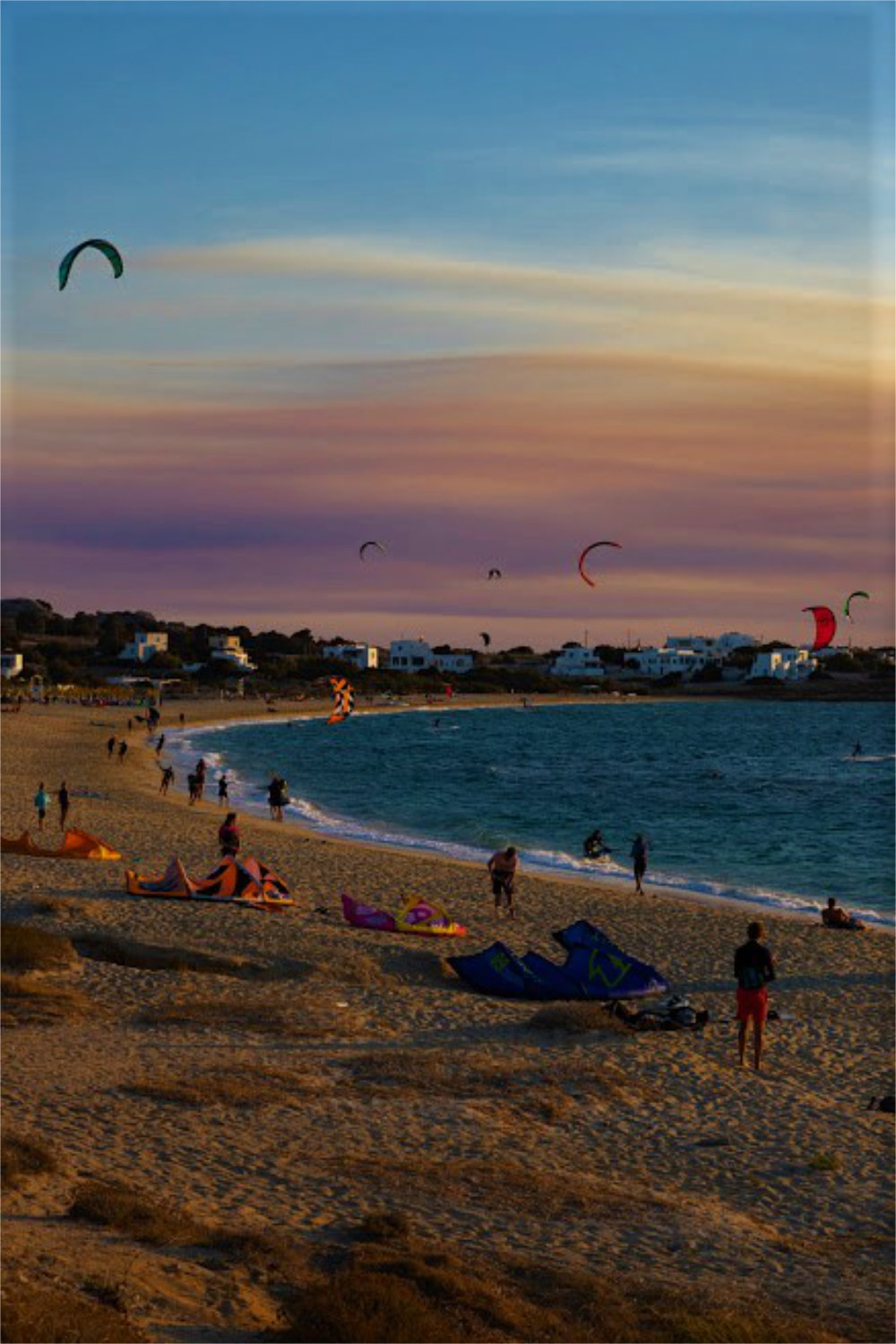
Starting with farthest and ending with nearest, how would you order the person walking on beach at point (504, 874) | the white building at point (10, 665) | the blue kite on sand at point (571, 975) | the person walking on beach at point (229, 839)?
the white building at point (10, 665)
the person walking on beach at point (229, 839)
the person walking on beach at point (504, 874)
the blue kite on sand at point (571, 975)

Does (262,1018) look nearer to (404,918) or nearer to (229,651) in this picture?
(404,918)

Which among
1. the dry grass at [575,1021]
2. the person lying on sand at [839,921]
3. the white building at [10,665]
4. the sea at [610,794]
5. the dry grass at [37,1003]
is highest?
the white building at [10,665]

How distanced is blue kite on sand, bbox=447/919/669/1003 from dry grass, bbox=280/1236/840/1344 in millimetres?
8125

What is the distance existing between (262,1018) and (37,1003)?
2.37m

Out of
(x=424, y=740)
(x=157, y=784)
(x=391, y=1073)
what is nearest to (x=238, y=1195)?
(x=391, y=1073)

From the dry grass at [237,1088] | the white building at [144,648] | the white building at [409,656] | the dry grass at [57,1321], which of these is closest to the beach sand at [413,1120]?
the dry grass at [237,1088]

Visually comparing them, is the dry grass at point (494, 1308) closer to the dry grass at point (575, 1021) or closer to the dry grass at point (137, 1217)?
the dry grass at point (137, 1217)

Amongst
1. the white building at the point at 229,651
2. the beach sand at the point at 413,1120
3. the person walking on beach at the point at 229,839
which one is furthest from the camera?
the white building at the point at 229,651

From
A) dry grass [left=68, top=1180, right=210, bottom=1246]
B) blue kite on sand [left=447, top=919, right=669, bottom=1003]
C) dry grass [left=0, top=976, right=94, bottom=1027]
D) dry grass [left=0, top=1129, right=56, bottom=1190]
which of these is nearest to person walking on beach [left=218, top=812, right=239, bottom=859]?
blue kite on sand [left=447, top=919, right=669, bottom=1003]

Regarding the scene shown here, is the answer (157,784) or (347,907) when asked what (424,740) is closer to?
(157,784)

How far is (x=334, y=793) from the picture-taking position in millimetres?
54875

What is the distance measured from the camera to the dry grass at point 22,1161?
997 centimetres

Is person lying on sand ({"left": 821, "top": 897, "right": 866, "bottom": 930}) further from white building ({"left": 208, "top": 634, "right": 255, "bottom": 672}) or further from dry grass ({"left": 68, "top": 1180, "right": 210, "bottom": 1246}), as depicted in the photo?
white building ({"left": 208, "top": 634, "right": 255, "bottom": 672})

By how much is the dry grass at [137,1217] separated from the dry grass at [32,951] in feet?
23.4
